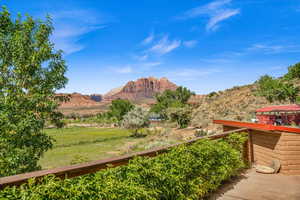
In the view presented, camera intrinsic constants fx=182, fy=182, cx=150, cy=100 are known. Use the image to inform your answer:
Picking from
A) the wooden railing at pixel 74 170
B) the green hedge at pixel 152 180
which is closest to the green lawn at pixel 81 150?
the wooden railing at pixel 74 170

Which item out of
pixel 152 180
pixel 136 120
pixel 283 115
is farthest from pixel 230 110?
pixel 152 180

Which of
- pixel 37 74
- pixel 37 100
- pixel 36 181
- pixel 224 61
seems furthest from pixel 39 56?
pixel 224 61

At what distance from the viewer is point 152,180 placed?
2.27 meters

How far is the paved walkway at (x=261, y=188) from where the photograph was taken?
3.52 meters

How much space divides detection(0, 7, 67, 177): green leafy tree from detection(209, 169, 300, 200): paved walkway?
410 centimetres

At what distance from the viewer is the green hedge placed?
151 cm

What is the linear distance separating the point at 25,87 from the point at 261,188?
19.8 ft

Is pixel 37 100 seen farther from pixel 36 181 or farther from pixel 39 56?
pixel 36 181

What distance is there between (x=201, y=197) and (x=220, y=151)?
962mm

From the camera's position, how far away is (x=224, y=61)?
91.5 feet

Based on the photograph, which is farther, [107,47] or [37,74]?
[107,47]

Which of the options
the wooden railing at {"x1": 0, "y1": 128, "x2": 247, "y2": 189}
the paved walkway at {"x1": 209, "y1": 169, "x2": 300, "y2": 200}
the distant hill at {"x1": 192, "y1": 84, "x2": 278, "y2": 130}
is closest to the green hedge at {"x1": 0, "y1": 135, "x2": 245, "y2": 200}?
the wooden railing at {"x1": 0, "y1": 128, "x2": 247, "y2": 189}

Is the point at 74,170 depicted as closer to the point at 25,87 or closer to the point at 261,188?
the point at 25,87

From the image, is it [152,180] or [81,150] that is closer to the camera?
[152,180]
